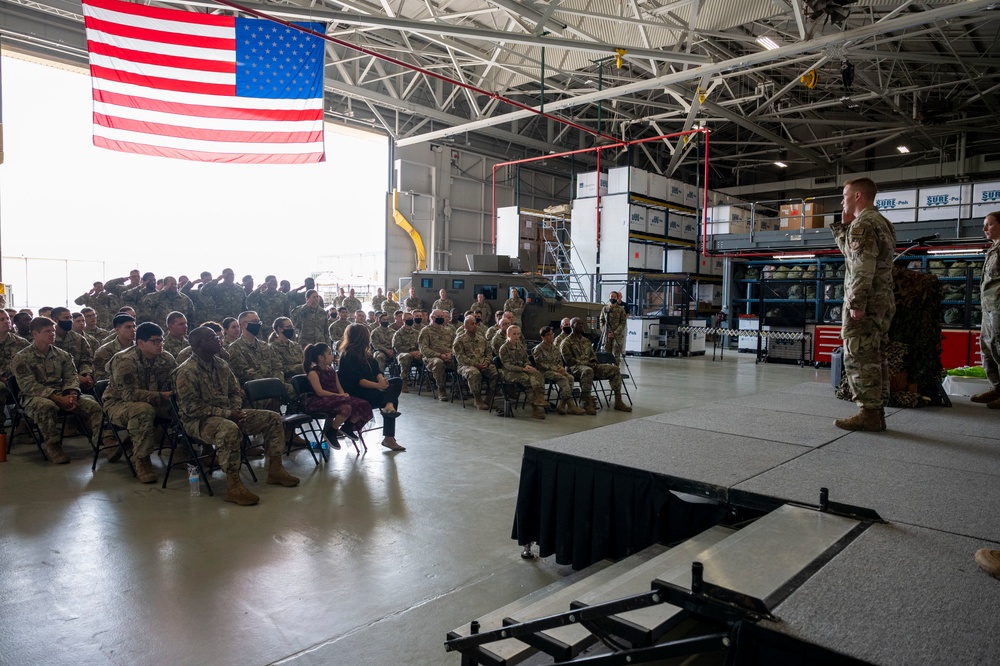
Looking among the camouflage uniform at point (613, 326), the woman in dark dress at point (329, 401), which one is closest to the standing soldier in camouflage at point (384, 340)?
the camouflage uniform at point (613, 326)

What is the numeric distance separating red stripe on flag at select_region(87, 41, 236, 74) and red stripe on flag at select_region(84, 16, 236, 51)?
0.18 metres

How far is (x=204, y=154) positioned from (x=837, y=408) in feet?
28.0

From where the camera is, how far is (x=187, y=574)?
11.5 ft

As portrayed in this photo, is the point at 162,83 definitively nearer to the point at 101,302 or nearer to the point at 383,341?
the point at 101,302

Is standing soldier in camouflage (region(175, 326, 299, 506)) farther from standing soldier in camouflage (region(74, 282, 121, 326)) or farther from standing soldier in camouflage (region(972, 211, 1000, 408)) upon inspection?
standing soldier in camouflage (region(972, 211, 1000, 408))

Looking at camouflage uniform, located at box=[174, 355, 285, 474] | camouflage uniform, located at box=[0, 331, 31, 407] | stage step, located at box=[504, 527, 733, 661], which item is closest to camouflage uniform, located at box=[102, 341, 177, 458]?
camouflage uniform, located at box=[174, 355, 285, 474]

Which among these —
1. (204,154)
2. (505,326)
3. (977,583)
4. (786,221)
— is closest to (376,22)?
(204,154)

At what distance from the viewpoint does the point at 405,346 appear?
35.4 ft

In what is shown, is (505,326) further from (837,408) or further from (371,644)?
(371,644)

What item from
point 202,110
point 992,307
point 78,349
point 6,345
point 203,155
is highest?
point 202,110

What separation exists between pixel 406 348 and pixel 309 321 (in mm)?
1666

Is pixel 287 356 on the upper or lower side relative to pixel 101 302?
lower

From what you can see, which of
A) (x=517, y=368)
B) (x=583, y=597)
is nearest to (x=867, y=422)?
(x=583, y=597)

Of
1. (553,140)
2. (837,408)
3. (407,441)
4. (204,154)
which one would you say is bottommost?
(407,441)
